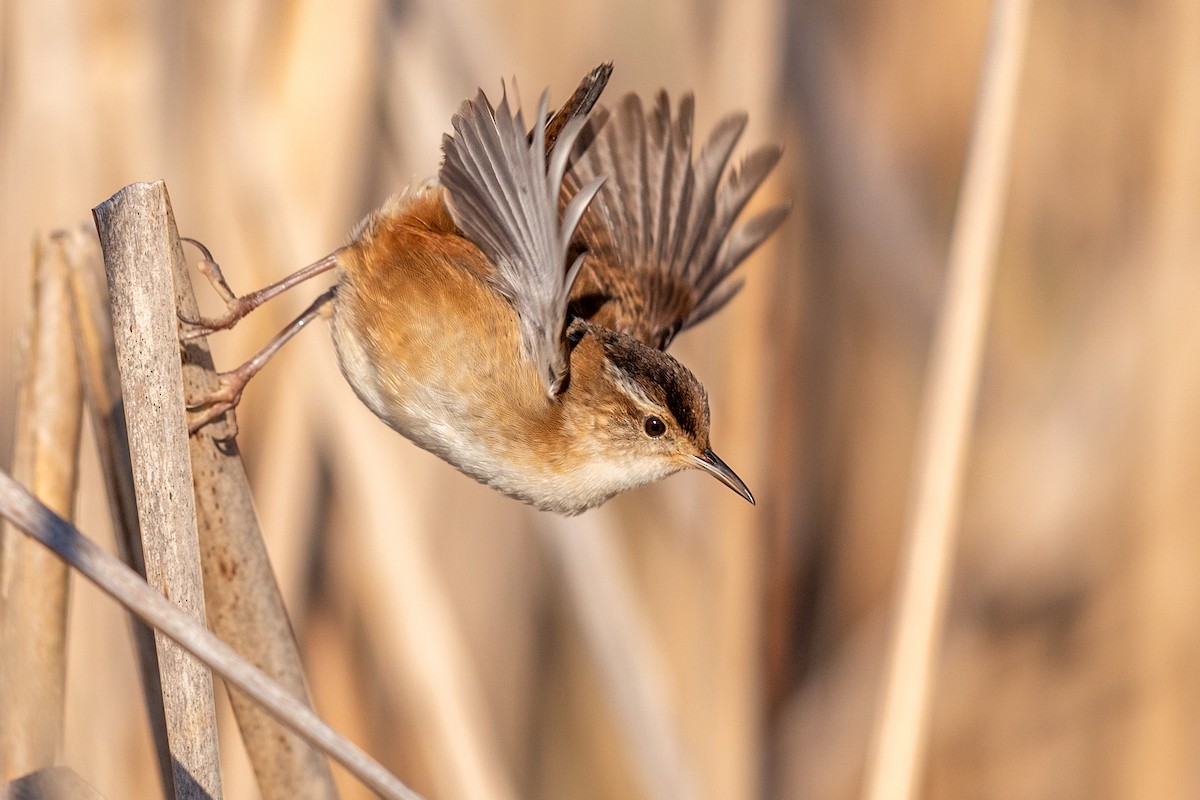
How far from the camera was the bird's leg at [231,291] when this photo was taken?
66.9 inches

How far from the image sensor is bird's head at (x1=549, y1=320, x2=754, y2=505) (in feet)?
6.28

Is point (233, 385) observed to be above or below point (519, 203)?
below

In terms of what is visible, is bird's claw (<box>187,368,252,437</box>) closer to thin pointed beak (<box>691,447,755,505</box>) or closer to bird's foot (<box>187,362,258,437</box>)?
bird's foot (<box>187,362,258,437</box>)

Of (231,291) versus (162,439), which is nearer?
(162,439)

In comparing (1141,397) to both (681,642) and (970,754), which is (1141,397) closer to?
(970,754)

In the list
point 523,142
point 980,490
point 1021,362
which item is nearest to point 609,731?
point 980,490

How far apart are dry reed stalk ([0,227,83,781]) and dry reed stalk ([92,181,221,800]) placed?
0.86ft

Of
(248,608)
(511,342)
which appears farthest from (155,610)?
(511,342)

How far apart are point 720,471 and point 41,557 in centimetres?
101

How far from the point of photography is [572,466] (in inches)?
73.4

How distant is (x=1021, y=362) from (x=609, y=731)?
1.26 metres

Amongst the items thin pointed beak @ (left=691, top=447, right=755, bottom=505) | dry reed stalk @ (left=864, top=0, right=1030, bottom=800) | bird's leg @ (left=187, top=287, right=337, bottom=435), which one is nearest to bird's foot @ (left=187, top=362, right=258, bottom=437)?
bird's leg @ (left=187, top=287, right=337, bottom=435)

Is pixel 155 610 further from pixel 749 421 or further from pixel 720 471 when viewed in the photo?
pixel 749 421

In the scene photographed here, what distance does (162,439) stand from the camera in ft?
4.03
